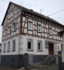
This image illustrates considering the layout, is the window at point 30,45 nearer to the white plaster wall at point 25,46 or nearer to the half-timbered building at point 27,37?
the half-timbered building at point 27,37

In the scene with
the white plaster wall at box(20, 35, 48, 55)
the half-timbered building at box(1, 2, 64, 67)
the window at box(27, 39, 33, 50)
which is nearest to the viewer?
the white plaster wall at box(20, 35, 48, 55)

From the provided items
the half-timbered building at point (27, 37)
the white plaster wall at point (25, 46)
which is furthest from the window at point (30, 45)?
the white plaster wall at point (25, 46)

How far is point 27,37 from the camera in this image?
1638cm

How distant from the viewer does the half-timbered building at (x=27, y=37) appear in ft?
52.1

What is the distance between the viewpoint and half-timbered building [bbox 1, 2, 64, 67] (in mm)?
15867

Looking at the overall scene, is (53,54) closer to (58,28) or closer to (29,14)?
(58,28)

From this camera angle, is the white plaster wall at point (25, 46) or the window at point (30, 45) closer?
the white plaster wall at point (25, 46)

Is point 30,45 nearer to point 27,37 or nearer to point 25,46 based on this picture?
point 25,46

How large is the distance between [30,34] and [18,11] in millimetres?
3995

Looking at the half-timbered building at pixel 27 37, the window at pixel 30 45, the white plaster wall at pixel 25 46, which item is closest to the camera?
the white plaster wall at pixel 25 46

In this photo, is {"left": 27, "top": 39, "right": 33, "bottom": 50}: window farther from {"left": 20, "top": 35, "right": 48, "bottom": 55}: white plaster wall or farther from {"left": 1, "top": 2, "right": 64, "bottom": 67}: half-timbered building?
{"left": 20, "top": 35, "right": 48, "bottom": 55}: white plaster wall

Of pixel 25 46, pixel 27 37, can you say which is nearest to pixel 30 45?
pixel 25 46

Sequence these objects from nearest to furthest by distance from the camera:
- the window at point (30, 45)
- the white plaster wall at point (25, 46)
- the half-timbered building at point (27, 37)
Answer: the white plaster wall at point (25, 46) → the half-timbered building at point (27, 37) → the window at point (30, 45)

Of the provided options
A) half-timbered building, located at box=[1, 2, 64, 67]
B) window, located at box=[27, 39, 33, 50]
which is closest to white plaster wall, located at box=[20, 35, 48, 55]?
half-timbered building, located at box=[1, 2, 64, 67]
